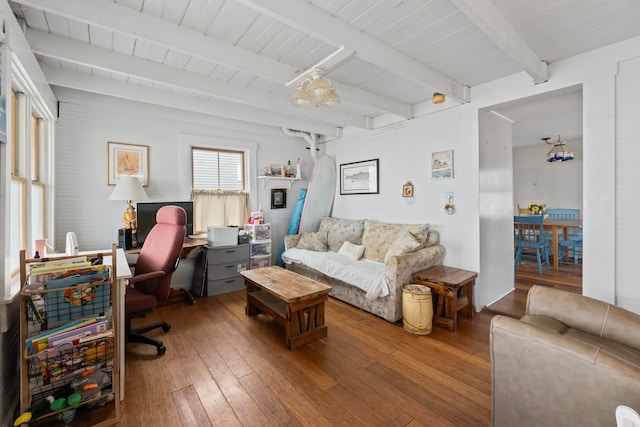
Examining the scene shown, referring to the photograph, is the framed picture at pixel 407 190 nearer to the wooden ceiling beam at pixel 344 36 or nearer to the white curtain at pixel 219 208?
the wooden ceiling beam at pixel 344 36

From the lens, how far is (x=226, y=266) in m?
3.90

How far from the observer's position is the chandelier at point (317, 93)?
1980 millimetres

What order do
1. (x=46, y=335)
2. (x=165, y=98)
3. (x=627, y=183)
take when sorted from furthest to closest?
(x=165, y=98) < (x=627, y=183) < (x=46, y=335)

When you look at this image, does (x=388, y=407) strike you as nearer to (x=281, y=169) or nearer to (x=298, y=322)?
(x=298, y=322)

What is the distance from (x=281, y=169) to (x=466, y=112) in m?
2.86

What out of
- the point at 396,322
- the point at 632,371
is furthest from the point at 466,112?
the point at 632,371

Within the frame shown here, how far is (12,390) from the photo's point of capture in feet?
5.60

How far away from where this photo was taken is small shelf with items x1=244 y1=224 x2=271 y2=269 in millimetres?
4224

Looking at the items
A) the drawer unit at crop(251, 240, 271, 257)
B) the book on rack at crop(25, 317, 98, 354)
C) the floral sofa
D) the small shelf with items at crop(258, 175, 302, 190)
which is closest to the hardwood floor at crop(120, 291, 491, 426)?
the floral sofa

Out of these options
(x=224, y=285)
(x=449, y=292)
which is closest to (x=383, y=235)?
(x=449, y=292)

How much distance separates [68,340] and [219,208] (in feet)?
9.32

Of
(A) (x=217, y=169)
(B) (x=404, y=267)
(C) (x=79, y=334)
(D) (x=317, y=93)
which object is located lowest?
(C) (x=79, y=334)

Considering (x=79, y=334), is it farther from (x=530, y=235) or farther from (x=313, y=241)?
(x=530, y=235)

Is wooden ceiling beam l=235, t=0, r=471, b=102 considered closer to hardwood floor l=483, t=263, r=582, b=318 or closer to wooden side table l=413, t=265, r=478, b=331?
wooden side table l=413, t=265, r=478, b=331
